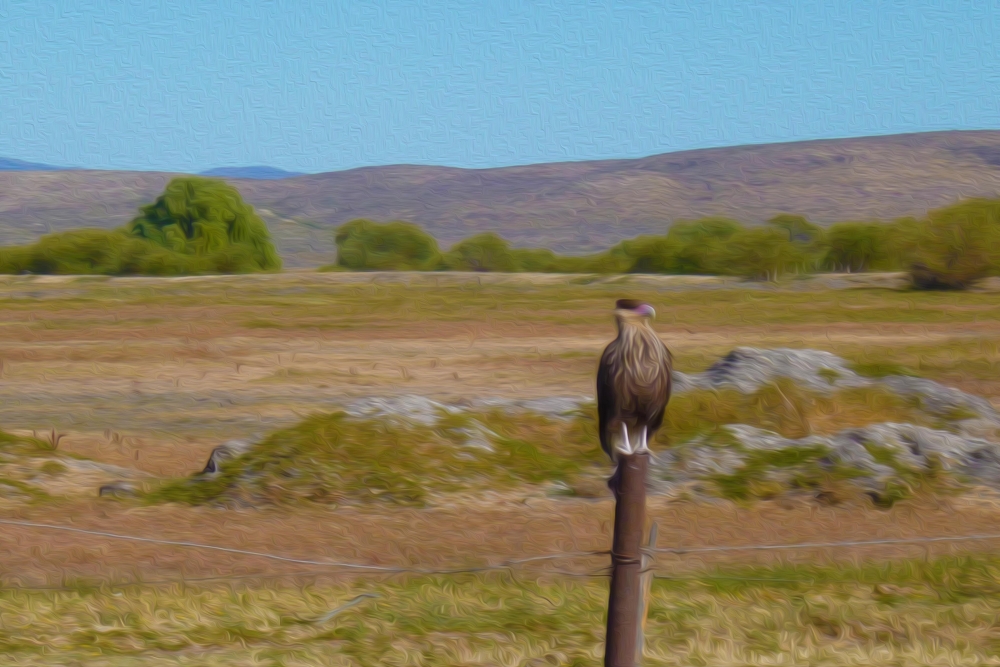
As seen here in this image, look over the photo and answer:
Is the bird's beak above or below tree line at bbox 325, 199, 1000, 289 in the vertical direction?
above

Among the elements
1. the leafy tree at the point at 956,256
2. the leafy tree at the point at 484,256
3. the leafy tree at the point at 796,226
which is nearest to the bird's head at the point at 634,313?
the leafy tree at the point at 956,256

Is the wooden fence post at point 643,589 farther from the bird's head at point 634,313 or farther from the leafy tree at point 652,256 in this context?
the leafy tree at point 652,256

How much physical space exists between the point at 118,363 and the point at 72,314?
13448 mm

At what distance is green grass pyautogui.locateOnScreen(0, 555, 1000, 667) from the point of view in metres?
5.66

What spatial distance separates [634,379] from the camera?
13.9 feet

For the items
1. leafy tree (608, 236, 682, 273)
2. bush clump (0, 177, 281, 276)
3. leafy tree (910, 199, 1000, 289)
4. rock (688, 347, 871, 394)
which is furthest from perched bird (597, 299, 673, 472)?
bush clump (0, 177, 281, 276)

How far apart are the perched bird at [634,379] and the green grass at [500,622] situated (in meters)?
1.60

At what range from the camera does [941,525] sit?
9430 millimetres

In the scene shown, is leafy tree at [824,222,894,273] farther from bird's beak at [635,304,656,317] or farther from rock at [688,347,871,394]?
bird's beak at [635,304,656,317]

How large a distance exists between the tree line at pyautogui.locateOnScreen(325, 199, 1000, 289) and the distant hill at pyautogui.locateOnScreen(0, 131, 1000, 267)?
4857 centimetres

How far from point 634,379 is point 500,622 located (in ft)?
7.56

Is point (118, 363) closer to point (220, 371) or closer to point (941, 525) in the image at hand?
point (220, 371)

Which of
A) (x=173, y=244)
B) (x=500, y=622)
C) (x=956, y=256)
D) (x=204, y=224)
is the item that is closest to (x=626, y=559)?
(x=500, y=622)

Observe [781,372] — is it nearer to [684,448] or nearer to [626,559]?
[684,448]
